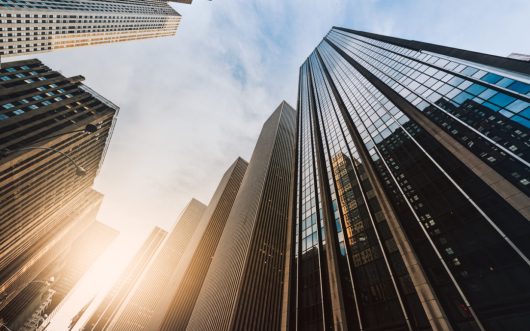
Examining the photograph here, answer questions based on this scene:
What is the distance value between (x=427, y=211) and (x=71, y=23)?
13287 centimetres

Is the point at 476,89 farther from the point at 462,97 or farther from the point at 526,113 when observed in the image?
the point at 526,113

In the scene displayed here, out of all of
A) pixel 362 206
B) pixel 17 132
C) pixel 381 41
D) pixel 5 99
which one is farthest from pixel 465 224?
pixel 5 99

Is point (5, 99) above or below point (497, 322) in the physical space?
above

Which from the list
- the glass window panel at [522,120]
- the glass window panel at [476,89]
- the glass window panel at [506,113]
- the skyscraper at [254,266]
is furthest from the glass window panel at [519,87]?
the skyscraper at [254,266]

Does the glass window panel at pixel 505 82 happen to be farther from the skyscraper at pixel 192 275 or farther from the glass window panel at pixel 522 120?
the skyscraper at pixel 192 275

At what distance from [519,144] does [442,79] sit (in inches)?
701

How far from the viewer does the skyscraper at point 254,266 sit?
185ft

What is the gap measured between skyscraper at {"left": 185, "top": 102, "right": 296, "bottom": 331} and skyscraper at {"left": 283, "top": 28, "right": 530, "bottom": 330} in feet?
92.8

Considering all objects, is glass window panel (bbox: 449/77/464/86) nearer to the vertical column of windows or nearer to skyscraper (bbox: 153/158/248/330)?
the vertical column of windows

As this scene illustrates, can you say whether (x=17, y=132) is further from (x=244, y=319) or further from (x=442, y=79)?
(x=442, y=79)

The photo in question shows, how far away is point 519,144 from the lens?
68.1 ft

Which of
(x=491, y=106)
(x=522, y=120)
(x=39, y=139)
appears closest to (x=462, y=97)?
(x=491, y=106)

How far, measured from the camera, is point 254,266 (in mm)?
64875

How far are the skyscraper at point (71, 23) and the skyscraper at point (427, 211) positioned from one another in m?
104
